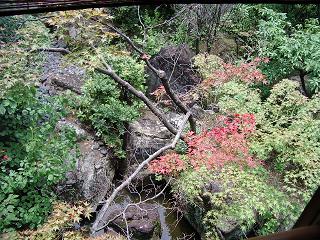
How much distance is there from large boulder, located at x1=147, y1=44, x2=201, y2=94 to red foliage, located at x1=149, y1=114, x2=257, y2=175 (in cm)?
363

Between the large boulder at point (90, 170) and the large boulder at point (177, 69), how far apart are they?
2614mm

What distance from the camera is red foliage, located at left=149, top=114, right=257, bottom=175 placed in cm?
591

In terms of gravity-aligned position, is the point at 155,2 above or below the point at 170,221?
above

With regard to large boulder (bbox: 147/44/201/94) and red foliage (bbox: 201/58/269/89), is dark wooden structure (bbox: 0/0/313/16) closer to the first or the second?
red foliage (bbox: 201/58/269/89)

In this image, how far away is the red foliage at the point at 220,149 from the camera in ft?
19.4

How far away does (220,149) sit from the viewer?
6.19 metres

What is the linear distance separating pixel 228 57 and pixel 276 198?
5.52 m

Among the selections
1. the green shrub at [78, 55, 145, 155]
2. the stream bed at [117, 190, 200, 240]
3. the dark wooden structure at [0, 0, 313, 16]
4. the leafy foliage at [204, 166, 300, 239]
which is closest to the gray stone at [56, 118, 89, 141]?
the green shrub at [78, 55, 145, 155]

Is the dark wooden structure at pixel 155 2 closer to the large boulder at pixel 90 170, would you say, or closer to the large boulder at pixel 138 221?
the large boulder at pixel 90 170

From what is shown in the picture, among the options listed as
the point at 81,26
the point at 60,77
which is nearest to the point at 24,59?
the point at 81,26

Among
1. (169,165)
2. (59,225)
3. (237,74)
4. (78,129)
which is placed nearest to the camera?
(59,225)

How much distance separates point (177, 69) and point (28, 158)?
5468mm

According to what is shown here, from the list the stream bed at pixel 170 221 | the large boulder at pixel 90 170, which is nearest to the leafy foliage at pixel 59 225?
the large boulder at pixel 90 170

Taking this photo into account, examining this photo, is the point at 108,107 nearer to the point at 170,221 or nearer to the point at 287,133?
the point at 170,221
